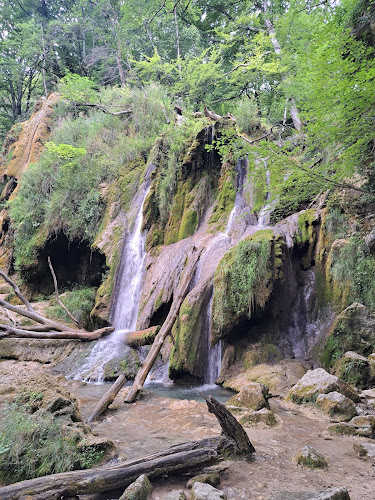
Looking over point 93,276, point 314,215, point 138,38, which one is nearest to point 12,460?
point 314,215

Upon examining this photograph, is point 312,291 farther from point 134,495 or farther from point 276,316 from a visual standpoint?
point 134,495

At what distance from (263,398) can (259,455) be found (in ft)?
6.29

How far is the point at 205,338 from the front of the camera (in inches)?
322

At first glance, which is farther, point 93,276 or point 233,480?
point 93,276

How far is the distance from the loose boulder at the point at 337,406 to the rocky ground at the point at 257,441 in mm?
135

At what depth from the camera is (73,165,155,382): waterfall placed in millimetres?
9172

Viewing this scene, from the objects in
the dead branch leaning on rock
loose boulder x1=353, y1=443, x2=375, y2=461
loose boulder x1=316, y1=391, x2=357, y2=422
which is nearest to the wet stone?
loose boulder x1=353, y1=443, x2=375, y2=461

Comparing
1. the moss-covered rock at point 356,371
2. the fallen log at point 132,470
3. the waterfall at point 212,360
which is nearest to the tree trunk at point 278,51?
the waterfall at point 212,360

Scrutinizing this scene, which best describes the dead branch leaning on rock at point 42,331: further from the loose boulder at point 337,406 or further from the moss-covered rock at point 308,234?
the loose boulder at point 337,406

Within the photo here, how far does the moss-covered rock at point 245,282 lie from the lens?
7.90 meters

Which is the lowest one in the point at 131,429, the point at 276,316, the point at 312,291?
the point at 131,429

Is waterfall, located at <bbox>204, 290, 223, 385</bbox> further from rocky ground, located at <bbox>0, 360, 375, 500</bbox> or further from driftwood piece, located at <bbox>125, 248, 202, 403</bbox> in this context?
rocky ground, located at <bbox>0, 360, 375, 500</bbox>

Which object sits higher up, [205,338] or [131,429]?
[205,338]

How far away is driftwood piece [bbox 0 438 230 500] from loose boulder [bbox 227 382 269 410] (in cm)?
217
